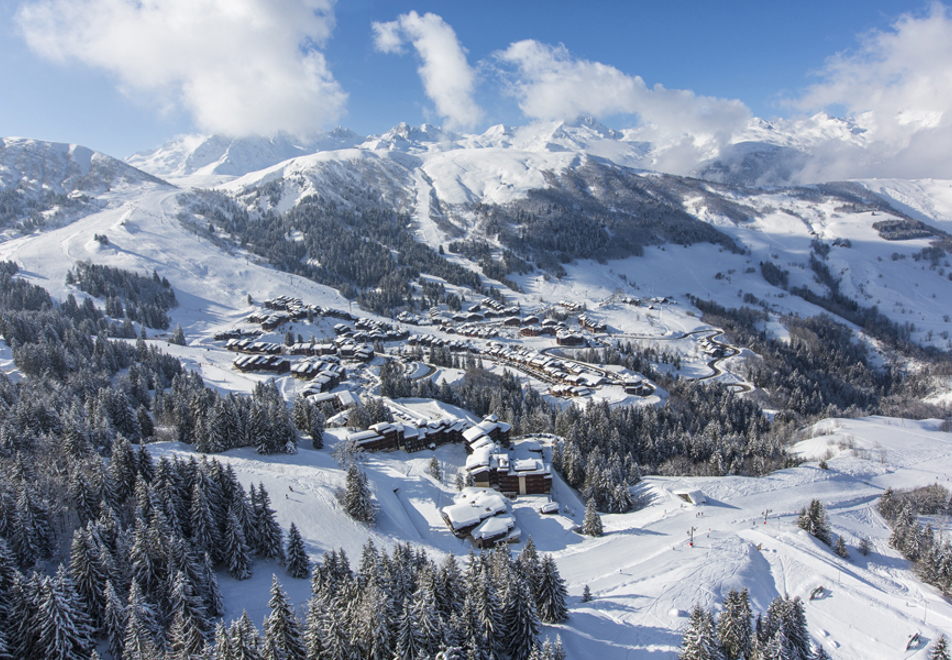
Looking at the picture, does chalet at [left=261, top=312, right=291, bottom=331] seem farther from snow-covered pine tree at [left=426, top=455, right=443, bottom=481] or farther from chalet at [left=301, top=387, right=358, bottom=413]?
snow-covered pine tree at [left=426, top=455, right=443, bottom=481]

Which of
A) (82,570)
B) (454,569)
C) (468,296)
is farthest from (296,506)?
(468,296)

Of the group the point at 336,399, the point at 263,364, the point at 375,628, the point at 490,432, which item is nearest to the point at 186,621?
the point at 375,628

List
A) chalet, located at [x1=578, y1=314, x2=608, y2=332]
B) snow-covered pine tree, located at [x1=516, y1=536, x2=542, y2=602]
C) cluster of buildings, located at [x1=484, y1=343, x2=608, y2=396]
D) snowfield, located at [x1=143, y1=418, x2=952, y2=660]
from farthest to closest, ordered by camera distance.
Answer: chalet, located at [x1=578, y1=314, x2=608, y2=332] < cluster of buildings, located at [x1=484, y1=343, x2=608, y2=396] < snowfield, located at [x1=143, y1=418, x2=952, y2=660] < snow-covered pine tree, located at [x1=516, y1=536, x2=542, y2=602]

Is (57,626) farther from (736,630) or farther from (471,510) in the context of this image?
(736,630)

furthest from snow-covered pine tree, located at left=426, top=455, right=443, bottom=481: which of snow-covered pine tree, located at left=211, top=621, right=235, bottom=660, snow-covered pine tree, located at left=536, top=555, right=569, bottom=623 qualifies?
snow-covered pine tree, located at left=211, top=621, right=235, bottom=660

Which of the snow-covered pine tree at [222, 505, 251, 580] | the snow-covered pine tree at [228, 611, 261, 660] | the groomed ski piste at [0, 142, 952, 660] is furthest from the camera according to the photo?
the snow-covered pine tree at [222, 505, 251, 580]

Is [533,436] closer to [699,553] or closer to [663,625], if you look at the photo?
[699,553]

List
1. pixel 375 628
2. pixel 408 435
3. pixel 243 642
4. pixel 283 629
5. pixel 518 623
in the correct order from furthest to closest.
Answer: pixel 408 435 → pixel 518 623 → pixel 375 628 → pixel 283 629 → pixel 243 642
